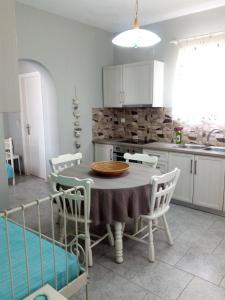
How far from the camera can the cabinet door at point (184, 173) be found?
11.3 ft

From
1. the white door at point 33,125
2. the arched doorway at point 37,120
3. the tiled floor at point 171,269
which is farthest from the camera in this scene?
the white door at point 33,125

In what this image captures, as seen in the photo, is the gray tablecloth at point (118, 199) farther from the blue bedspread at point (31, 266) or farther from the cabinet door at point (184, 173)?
the cabinet door at point (184, 173)

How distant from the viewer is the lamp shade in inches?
84.6

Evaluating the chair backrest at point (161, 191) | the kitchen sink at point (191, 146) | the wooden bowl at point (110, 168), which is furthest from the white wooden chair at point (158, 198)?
the kitchen sink at point (191, 146)

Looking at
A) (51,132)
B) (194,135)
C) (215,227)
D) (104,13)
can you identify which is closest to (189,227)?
(215,227)

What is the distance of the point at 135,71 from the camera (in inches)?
162

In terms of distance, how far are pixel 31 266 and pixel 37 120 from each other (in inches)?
146

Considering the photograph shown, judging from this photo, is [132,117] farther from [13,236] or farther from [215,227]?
[13,236]

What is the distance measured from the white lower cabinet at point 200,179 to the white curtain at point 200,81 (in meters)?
0.75

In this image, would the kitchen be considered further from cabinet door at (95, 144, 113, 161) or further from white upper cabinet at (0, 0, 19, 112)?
white upper cabinet at (0, 0, 19, 112)

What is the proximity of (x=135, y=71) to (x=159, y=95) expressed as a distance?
1.86 feet

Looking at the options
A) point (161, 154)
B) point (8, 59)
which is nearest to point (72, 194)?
point (8, 59)

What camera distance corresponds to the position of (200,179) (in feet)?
11.1

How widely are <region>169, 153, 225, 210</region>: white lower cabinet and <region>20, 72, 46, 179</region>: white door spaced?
8.61 feet
